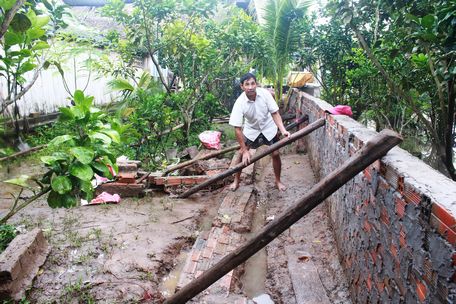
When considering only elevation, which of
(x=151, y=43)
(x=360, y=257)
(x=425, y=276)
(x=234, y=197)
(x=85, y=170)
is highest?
(x=151, y=43)

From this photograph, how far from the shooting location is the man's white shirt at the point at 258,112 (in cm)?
480

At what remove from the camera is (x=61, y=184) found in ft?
7.33

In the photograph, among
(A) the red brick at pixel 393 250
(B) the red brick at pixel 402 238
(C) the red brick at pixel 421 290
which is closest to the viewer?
(C) the red brick at pixel 421 290

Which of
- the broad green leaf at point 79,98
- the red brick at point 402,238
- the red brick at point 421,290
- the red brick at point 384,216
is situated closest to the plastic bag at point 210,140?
the broad green leaf at point 79,98

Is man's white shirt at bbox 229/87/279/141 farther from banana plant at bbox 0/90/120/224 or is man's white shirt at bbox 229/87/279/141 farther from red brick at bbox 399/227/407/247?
red brick at bbox 399/227/407/247

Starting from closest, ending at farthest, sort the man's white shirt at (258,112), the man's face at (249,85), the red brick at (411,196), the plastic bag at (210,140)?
the red brick at (411,196), the man's face at (249,85), the man's white shirt at (258,112), the plastic bag at (210,140)

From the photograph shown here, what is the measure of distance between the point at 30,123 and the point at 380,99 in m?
7.37

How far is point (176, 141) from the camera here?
736cm

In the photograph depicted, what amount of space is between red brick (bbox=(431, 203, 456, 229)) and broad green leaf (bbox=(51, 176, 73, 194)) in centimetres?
206

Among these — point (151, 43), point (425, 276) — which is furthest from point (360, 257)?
point (151, 43)

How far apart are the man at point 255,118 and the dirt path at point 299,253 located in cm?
33

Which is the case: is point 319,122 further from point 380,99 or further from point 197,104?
point 197,104

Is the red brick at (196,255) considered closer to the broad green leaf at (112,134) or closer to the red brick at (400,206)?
the broad green leaf at (112,134)

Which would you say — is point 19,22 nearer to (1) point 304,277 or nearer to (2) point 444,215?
(2) point 444,215
